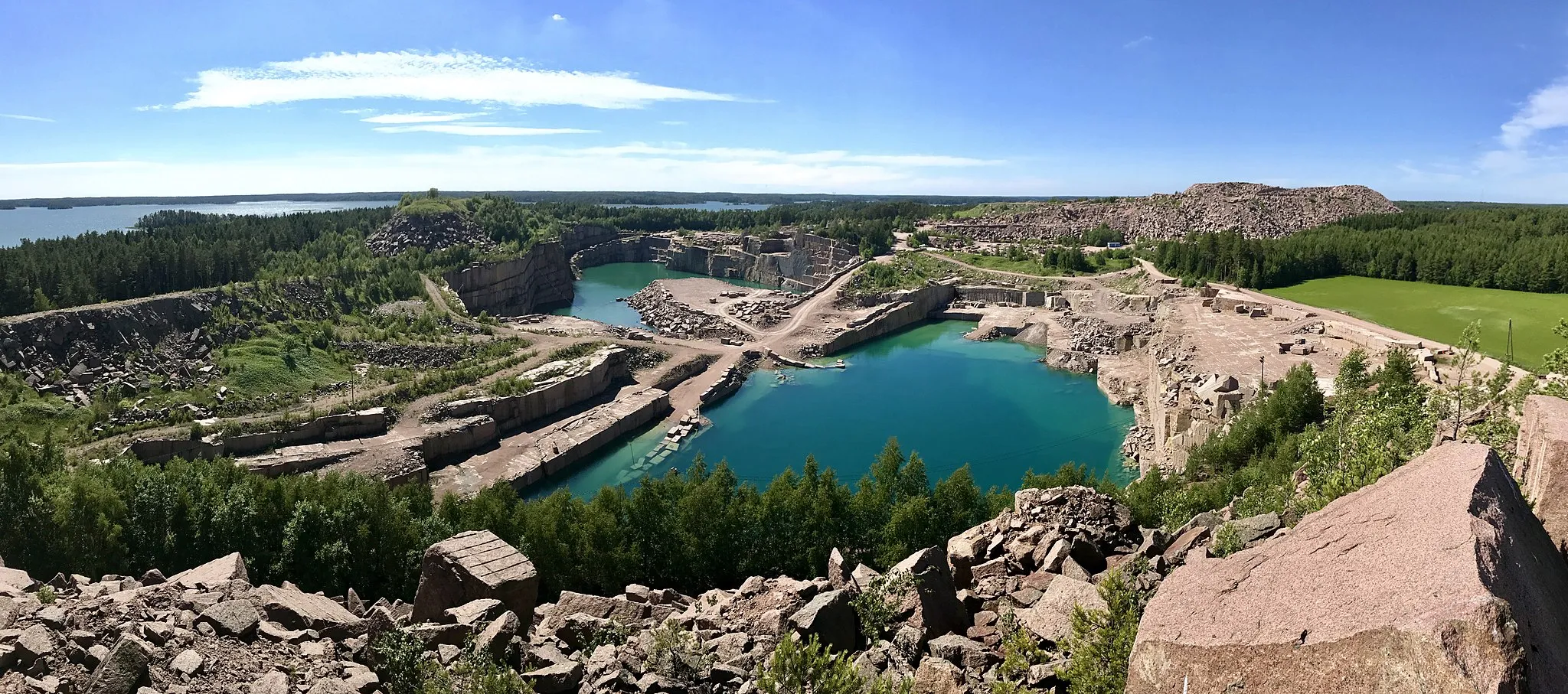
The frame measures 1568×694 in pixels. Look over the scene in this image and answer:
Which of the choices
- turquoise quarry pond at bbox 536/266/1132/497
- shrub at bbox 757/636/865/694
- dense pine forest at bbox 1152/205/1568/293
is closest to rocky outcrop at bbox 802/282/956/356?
turquoise quarry pond at bbox 536/266/1132/497

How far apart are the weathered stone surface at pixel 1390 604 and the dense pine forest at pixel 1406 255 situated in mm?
78991

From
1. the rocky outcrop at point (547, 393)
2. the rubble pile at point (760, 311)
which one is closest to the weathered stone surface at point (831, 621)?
the rocky outcrop at point (547, 393)

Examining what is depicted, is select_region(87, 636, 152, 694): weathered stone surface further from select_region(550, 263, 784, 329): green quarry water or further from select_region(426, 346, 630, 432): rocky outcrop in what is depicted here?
select_region(550, 263, 784, 329): green quarry water

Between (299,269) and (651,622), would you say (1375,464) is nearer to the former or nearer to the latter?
(651,622)

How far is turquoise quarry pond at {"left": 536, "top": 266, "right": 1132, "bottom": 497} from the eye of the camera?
1768 inches

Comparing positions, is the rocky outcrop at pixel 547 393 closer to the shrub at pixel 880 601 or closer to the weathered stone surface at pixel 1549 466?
the shrub at pixel 880 601

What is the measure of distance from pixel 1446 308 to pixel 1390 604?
73605 millimetres

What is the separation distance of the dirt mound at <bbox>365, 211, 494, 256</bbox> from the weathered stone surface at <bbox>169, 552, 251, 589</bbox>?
8484cm

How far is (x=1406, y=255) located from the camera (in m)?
77.6

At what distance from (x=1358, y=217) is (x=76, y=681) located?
5157 inches

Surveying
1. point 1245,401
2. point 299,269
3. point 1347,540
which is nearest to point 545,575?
point 1347,540

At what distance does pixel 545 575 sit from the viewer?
23.5 metres

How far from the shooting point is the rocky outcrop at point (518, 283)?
89438mm

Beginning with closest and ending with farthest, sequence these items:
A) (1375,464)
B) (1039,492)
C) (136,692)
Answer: (136,692) → (1375,464) → (1039,492)
